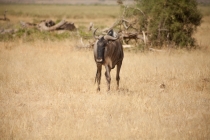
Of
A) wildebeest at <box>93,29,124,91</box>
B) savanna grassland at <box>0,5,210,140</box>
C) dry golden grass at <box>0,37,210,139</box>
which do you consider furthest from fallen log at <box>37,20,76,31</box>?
wildebeest at <box>93,29,124,91</box>

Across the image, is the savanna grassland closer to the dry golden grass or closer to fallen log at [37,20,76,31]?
the dry golden grass

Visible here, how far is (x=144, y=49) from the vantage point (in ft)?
58.7

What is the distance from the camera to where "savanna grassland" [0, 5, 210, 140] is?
7.04 metres

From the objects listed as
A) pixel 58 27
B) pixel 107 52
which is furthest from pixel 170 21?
pixel 107 52

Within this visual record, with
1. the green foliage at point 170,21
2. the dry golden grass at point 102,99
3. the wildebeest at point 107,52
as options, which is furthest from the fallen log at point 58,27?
the wildebeest at point 107,52

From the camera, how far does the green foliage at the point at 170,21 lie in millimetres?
18906

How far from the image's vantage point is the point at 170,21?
1950 centimetres

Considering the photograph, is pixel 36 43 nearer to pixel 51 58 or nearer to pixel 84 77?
pixel 51 58

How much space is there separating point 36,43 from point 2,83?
335 inches

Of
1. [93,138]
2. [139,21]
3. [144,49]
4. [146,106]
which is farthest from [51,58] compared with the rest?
[93,138]

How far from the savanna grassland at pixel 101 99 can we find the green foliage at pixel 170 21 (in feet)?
8.51

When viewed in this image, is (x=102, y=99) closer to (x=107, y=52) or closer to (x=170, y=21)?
(x=107, y=52)

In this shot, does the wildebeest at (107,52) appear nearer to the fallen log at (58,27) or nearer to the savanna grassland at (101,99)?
the savanna grassland at (101,99)

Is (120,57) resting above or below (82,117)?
above
